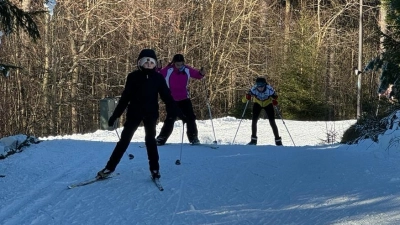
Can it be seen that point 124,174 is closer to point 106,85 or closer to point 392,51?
point 392,51

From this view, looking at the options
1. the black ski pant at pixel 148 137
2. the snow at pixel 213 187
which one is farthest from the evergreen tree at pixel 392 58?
the black ski pant at pixel 148 137

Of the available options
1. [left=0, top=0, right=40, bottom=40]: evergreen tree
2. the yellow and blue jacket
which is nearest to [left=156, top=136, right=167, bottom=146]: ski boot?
the yellow and blue jacket

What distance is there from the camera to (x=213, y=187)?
7.08m

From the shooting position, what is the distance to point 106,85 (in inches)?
1129

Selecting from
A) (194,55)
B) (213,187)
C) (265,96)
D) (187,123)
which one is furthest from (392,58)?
(194,55)

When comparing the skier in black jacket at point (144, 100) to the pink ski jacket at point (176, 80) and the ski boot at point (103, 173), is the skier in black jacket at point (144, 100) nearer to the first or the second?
the ski boot at point (103, 173)

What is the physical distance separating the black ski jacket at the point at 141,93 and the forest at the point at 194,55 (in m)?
15.3

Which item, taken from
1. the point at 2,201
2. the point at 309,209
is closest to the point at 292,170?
the point at 309,209

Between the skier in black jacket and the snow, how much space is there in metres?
0.48

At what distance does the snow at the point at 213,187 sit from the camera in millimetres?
5688

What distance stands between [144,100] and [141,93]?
0.34ft

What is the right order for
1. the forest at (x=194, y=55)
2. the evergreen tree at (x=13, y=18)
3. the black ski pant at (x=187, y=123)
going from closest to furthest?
1. the evergreen tree at (x=13, y=18)
2. the black ski pant at (x=187, y=123)
3. the forest at (x=194, y=55)

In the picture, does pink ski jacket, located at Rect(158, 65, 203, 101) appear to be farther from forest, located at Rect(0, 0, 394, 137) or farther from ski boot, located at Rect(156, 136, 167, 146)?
forest, located at Rect(0, 0, 394, 137)

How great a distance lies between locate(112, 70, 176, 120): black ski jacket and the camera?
707 cm
